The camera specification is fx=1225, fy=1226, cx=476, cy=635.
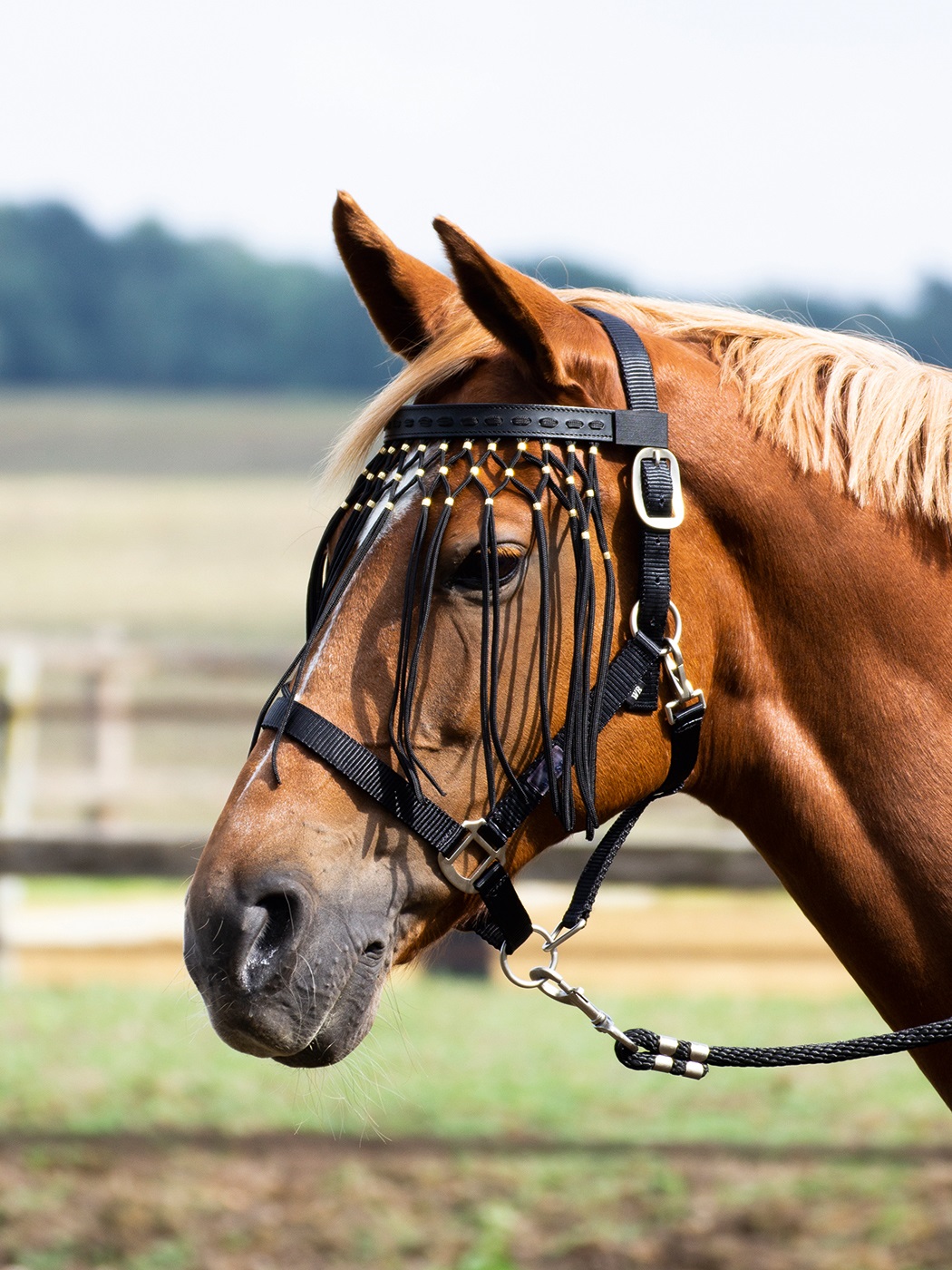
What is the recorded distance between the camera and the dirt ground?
3.92 meters

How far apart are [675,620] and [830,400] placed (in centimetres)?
43

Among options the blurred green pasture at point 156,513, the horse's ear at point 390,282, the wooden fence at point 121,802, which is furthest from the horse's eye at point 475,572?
the blurred green pasture at point 156,513

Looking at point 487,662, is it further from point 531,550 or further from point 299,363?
point 299,363

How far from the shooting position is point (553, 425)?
1.74 metres

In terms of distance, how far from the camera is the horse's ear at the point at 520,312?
1627 millimetres

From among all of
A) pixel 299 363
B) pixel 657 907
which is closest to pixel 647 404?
pixel 657 907

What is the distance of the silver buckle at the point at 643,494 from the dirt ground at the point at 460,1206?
301cm

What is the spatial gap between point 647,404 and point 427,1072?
4.37m

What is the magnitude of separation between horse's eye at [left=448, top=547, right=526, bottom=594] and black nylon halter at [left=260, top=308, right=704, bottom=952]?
15 centimetres

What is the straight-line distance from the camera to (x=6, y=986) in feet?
22.4

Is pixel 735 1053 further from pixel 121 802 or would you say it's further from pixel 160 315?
pixel 160 315

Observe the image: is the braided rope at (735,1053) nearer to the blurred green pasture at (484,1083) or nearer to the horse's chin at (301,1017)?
the horse's chin at (301,1017)

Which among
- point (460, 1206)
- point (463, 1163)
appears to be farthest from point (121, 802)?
point (460, 1206)

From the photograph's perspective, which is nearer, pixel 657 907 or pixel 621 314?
pixel 621 314
